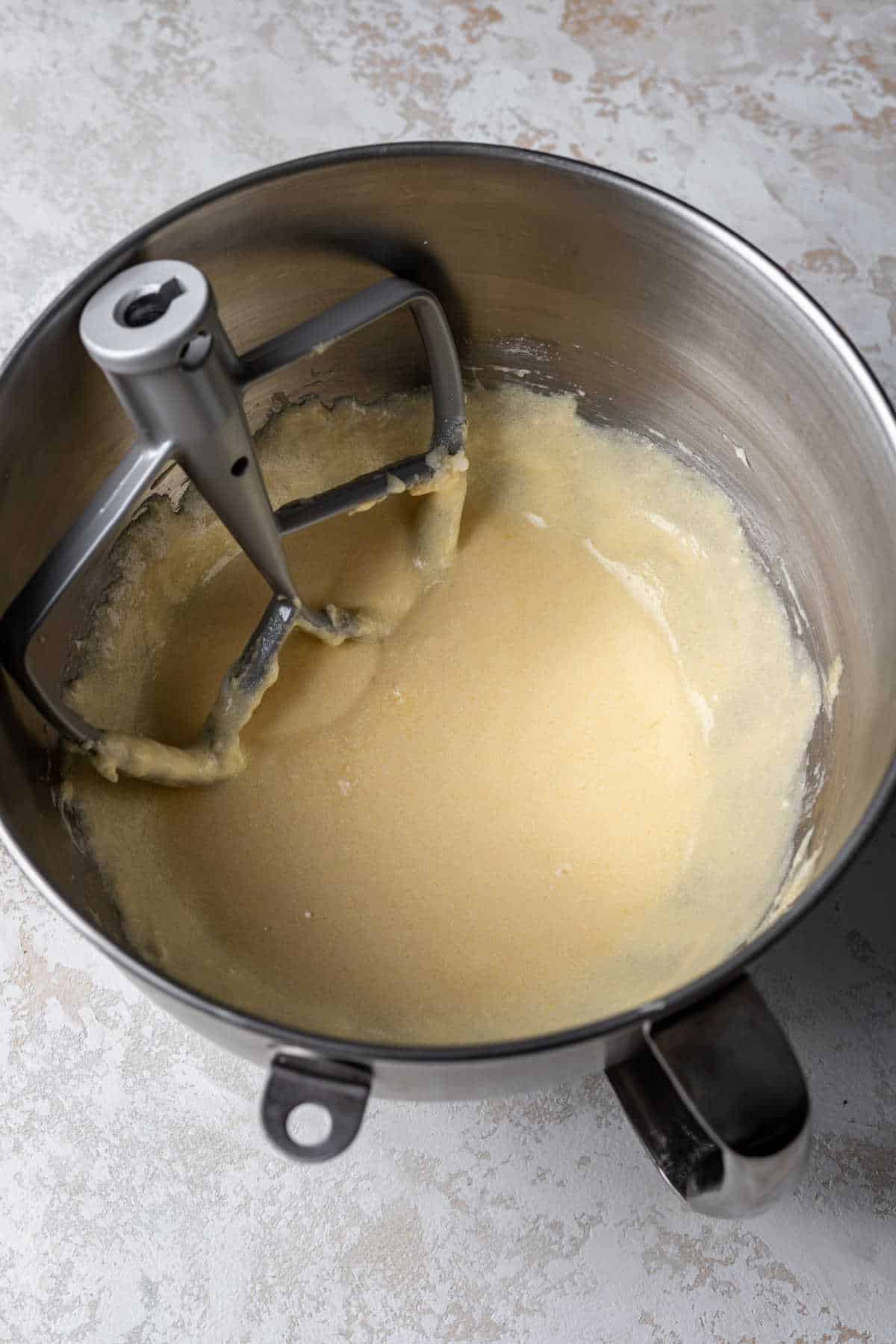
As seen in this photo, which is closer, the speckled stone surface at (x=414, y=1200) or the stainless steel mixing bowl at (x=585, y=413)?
the stainless steel mixing bowl at (x=585, y=413)

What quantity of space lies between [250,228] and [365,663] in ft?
1.09

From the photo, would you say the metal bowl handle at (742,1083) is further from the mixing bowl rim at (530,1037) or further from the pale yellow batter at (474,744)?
the pale yellow batter at (474,744)

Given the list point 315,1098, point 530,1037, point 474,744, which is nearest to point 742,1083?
point 530,1037

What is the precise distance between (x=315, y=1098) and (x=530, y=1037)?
0.11 meters

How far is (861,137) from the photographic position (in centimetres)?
108

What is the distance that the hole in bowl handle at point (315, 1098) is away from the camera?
592 mm

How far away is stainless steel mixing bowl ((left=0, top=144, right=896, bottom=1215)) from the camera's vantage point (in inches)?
23.1

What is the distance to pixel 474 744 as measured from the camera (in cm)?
91

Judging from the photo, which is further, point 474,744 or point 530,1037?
point 474,744

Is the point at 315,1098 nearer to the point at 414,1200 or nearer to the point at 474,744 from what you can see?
the point at 414,1200

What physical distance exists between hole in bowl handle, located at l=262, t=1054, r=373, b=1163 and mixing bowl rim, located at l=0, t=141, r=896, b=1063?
27 millimetres

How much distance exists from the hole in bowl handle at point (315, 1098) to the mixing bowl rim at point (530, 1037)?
3cm

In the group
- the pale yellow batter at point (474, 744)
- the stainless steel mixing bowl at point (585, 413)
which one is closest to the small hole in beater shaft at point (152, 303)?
the stainless steel mixing bowl at point (585, 413)

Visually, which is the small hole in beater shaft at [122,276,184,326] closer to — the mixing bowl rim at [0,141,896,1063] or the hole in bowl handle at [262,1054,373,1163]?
the mixing bowl rim at [0,141,896,1063]
